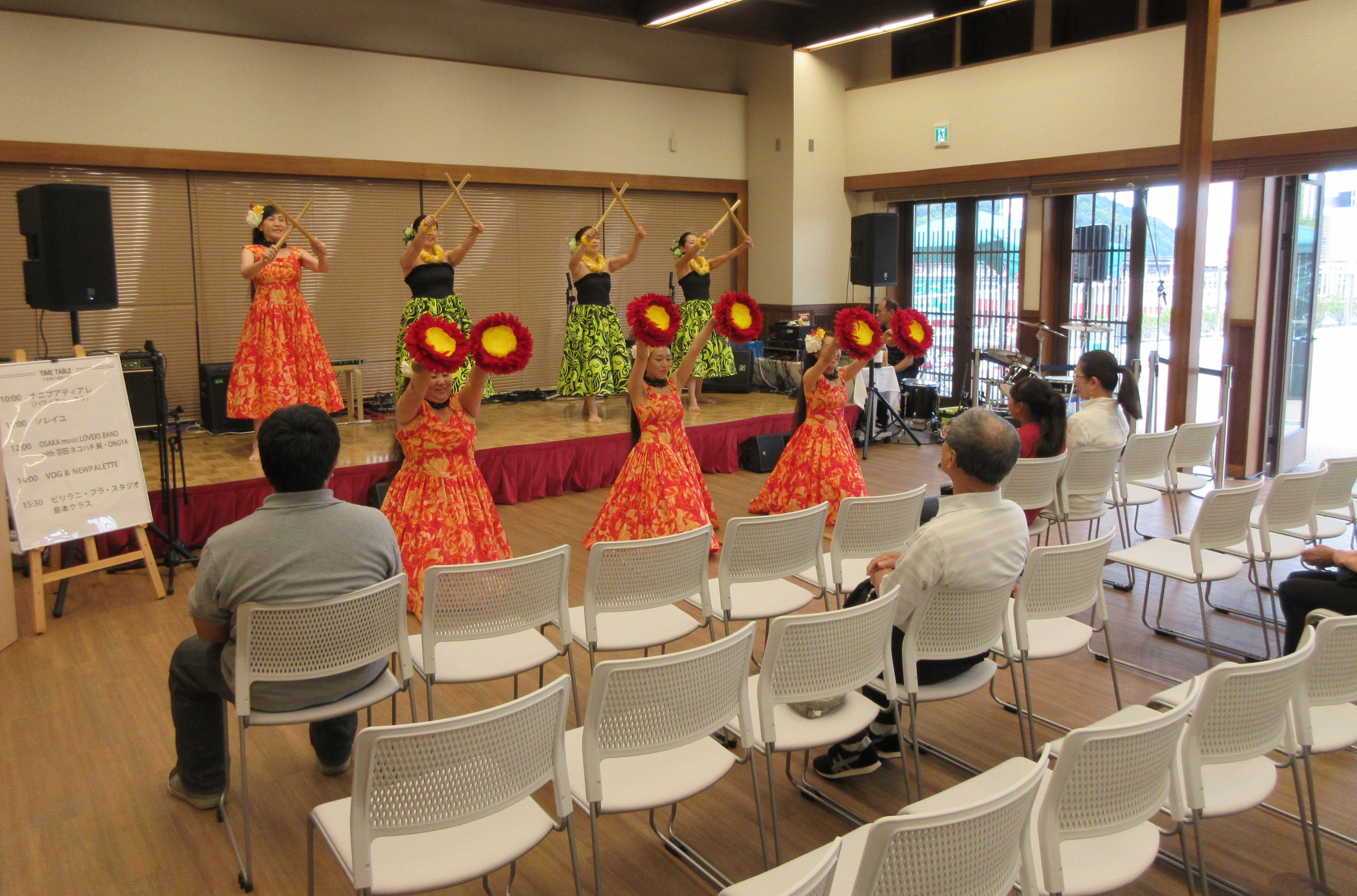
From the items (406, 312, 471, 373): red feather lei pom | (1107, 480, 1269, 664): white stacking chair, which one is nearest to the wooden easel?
(406, 312, 471, 373): red feather lei pom

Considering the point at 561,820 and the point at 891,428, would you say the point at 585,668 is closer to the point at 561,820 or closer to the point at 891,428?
the point at 561,820

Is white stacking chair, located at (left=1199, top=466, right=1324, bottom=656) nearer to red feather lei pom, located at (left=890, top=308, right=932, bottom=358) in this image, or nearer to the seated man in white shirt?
red feather lei pom, located at (left=890, top=308, right=932, bottom=358)

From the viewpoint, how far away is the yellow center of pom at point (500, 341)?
158 inches

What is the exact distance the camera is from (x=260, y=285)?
6.37m

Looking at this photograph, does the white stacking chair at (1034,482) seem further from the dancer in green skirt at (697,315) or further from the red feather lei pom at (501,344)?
the dancer in green skirt at (697,315)

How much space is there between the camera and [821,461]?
580 cm

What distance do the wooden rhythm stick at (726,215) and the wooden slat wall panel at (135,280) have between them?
4204 mm

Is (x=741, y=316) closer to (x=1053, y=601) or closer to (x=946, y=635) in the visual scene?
(x=1053, y=601)

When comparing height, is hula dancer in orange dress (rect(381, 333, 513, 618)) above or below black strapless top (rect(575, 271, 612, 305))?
below

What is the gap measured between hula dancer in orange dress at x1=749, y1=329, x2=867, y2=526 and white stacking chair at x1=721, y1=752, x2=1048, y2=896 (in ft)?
12.8

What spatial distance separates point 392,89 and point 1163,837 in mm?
8093

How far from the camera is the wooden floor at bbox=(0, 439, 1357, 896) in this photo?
267 centimetres

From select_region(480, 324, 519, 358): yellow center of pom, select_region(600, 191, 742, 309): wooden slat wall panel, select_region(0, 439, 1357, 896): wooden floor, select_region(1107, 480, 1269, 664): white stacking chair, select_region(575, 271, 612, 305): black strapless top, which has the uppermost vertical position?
select_region(600, 191, 742, 309): wooden slat wall panel

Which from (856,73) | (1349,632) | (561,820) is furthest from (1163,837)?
(856,73)
